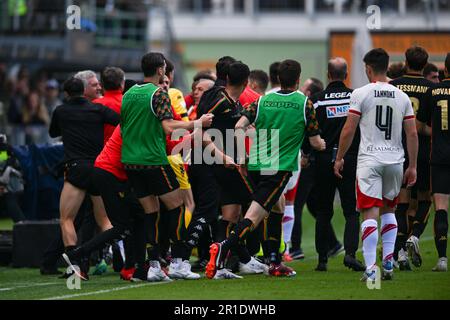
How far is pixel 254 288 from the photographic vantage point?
38.9ft

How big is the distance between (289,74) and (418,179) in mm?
2425

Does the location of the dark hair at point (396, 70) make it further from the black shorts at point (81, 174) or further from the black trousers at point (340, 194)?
the black shorts at point (81, 174)

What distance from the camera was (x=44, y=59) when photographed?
95.7 feet

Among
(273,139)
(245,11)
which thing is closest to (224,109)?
(273,139)

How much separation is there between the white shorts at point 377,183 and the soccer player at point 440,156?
1419 millimetres

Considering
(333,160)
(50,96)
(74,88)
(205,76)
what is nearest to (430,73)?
(333,160)

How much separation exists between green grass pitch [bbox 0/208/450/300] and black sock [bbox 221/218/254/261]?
0.34 m

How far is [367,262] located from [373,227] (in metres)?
0.35

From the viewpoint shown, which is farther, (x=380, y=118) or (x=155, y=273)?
(x=155, y=273)

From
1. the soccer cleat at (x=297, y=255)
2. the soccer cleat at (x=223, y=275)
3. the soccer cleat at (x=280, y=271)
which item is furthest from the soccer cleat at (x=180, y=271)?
the soccer cleat at (x=297, y=255)

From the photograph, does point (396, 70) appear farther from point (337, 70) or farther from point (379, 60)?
point (379, 60)

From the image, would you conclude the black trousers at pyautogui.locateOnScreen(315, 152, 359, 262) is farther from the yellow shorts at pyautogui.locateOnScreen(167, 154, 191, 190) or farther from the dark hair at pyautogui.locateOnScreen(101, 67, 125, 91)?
the dark hair at pyautogui.locateOnScreen(101, 67, 125, 91)

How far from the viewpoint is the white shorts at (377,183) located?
12164 millimetres

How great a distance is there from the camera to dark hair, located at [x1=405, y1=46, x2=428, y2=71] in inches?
536
